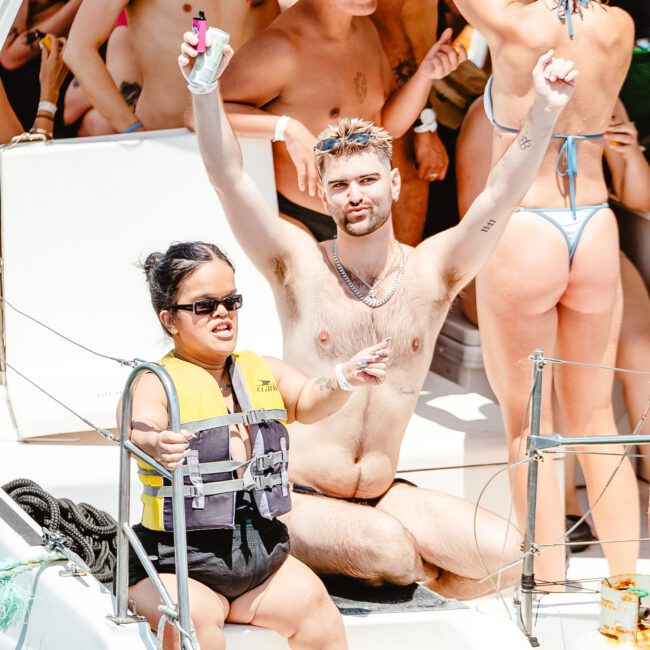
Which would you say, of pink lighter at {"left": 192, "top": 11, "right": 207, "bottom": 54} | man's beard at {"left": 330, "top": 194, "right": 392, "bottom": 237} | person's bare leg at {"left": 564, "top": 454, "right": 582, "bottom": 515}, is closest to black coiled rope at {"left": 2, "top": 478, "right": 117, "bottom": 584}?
man's beard at {"left": 330, "top": 194, "right": 392, "bottom": 237}

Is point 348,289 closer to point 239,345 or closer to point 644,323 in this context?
point 239,345

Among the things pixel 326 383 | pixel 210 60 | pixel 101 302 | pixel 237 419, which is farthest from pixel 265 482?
pixel 101 302

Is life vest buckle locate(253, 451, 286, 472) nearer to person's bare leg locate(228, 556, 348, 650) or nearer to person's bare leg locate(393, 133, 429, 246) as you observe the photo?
person's bare leg locate(228, 556, 348, 650)

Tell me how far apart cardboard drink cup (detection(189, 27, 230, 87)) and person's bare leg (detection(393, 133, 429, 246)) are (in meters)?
1.73

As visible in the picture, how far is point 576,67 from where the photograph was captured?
3609mm

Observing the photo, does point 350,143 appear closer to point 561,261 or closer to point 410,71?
point 561,261

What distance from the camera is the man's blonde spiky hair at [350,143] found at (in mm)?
3111

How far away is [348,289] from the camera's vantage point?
10.6ft

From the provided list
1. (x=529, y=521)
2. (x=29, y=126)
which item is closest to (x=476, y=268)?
(x=529, y=521)

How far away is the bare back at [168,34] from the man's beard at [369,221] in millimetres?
1452

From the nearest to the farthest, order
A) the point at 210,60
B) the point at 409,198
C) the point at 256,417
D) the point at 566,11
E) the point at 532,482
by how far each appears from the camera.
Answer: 1. the point at 256,417
2. the point at 210,60
3. the point at 532,482
4. the point at 566,11
5. the point at 409,198

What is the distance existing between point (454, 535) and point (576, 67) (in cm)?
136

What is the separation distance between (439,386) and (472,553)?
4.75ft

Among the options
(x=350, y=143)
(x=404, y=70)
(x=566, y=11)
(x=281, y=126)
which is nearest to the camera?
(x=350, y=143)
